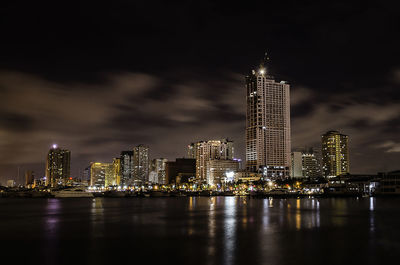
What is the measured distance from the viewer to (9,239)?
36.8m

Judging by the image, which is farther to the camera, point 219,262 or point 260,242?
point 260,242

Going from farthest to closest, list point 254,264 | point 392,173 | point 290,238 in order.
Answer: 1. point 392,173
2. point 290,238
3. point 254,264

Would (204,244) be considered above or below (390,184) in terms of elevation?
above

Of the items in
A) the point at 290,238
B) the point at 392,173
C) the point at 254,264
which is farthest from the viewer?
the point at 392,173

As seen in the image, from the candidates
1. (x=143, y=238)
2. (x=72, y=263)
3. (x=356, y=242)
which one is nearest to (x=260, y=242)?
(x=356, y=242)

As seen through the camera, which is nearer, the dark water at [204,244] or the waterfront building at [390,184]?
the dark water at [204,244]

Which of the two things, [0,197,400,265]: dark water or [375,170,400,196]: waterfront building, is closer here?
[0,197,400,265]: dark water

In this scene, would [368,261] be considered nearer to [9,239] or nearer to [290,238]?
[290,238]

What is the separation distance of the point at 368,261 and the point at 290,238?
10279 mm

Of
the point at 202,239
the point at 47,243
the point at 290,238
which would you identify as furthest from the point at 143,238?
the point at 290,238

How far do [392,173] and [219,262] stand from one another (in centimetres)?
16772

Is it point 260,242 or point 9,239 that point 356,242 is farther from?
point 9,239

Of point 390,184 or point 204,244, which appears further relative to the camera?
point 390,184

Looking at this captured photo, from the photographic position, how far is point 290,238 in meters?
36.2
